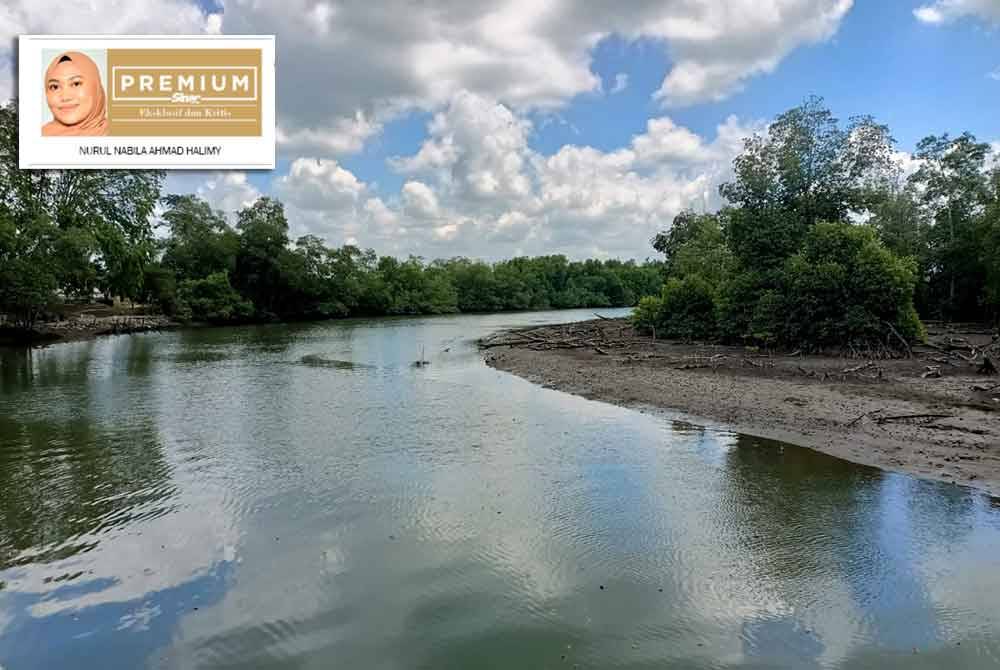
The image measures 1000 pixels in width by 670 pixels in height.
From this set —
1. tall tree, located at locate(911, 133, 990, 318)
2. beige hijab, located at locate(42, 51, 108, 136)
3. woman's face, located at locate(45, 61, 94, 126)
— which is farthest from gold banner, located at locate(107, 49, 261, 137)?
tall tree, located at locate(911, 133, 990, 318)

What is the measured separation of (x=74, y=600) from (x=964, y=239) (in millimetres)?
52230

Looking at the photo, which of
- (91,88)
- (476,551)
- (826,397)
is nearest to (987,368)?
(826,397)

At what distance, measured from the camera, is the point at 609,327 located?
50344 millimetres

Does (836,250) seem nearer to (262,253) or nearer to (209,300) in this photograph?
(209,300)

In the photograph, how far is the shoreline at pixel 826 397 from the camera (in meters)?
12.4

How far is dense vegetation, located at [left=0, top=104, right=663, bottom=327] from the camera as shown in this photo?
3688cm

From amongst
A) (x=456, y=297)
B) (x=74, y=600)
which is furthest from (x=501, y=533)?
(x=456, y=297)

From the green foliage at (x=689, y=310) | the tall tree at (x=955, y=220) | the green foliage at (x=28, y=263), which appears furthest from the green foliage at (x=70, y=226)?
the tall tree at (x=955, y=220)

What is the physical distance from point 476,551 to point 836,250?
88.2 feet

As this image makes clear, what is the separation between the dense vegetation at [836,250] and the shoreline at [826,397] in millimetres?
2127

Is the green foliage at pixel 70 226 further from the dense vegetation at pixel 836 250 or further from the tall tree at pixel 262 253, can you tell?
the dense vegetation at pixel 836 250

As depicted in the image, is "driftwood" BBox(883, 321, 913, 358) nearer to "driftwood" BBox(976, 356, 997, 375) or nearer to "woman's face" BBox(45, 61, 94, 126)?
"driftwood" BBox(976, 356, 997, 375)

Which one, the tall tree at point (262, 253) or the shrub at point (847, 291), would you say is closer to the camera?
the shrub at point (847, 291)

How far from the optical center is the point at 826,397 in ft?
58.9
